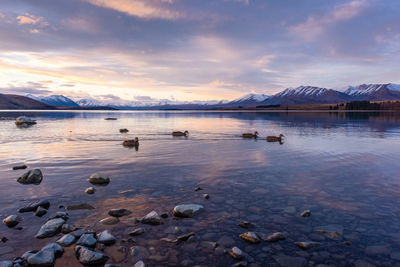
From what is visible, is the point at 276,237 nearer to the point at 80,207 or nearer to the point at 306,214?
the point at 306,214

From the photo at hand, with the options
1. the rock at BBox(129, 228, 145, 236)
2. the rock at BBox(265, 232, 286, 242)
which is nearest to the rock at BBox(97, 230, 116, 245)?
the rock at BBox(129, 228, 145, 236)

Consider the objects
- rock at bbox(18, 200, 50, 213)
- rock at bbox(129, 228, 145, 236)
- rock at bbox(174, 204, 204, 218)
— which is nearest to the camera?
rock at bbox(129, 228, 145, 236)

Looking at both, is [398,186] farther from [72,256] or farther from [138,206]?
[72,256]

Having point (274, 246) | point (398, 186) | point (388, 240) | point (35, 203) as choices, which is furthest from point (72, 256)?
point (398, 186)

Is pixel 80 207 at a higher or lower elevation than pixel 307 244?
higher

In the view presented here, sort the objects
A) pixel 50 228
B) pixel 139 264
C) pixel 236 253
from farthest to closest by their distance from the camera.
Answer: pixel 50 228, pixel 236 253, pixel 139 264

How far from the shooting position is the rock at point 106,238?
7764 mm

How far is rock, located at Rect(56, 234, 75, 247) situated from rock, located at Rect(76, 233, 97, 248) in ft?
0.96

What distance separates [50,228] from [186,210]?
4847 mm

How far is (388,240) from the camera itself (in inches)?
312

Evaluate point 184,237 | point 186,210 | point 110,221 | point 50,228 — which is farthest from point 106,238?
point 186,210

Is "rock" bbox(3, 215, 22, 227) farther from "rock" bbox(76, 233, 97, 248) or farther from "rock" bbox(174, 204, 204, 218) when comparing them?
"rock" bbox(174, 204, 204, 218)

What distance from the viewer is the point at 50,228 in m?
8.34

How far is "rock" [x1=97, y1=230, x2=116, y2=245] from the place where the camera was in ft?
25.5
